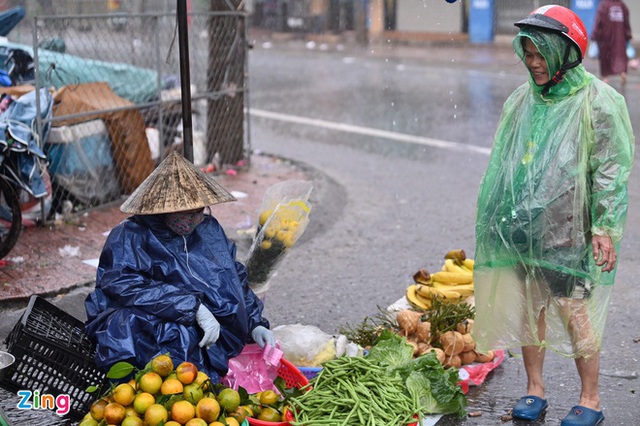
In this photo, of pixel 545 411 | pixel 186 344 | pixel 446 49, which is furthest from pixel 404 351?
pixel 446 49

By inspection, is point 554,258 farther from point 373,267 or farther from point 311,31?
point 311,31

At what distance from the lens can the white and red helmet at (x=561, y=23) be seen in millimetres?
3957

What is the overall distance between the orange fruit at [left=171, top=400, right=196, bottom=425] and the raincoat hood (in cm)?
214

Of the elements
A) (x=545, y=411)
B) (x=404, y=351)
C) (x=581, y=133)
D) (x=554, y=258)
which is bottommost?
(x=545, y=411)

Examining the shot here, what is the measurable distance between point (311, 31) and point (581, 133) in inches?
831

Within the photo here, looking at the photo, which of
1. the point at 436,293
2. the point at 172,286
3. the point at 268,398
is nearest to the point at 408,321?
the point at 436,293

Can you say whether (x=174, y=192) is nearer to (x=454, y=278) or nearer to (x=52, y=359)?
(x=52, y=359)

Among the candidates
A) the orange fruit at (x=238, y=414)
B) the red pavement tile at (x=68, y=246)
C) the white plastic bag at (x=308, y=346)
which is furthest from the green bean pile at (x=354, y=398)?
the red pavement tile at (x=68, y=246)

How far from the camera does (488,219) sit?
14.1 ft

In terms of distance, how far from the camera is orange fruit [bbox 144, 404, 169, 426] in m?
3.41

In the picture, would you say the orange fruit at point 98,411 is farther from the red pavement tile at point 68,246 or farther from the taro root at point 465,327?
the red pavement tile at point 68,246

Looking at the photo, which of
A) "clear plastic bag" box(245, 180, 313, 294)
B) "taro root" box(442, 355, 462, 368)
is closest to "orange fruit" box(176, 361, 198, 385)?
"clear plastic bag" box(245, 180, 313, 294)

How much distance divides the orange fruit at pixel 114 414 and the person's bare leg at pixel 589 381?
2160mm

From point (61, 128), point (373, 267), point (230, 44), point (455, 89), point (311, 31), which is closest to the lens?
point (373, 267)
